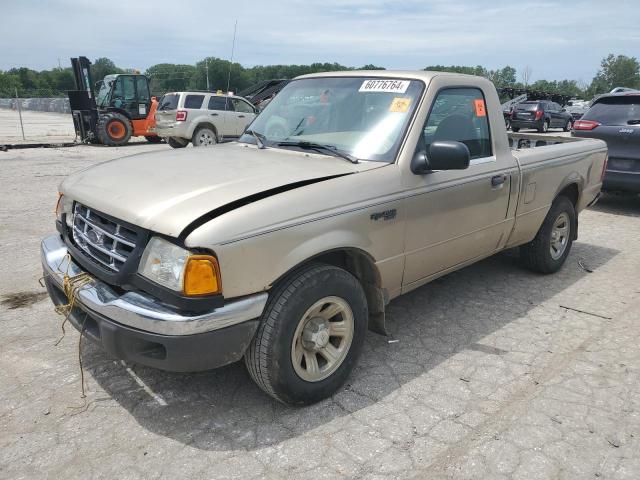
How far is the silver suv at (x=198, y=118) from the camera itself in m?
15.7

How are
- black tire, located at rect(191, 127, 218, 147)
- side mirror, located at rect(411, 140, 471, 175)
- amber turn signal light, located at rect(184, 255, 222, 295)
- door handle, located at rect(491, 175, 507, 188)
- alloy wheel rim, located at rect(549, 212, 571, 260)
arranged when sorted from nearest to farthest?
amber turn signal light, located at rect(184, 255, 222, 295) < side mirror, located at rect(411, 140, 471, 175) < door handle, located at rect(491, 175, 507, 188) < alloy wheel rim, located at rect(549, 212, 571, 260) < black tire, located at rect(191, 127, 218, 147)

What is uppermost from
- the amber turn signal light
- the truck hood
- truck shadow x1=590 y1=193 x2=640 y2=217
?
the truck hood

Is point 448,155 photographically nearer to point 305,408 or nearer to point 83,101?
point 305,408

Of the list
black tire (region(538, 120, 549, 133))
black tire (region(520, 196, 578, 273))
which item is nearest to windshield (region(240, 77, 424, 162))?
black tire (region(520, 196, 578, 273))

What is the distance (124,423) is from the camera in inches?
107

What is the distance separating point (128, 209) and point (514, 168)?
3029mm

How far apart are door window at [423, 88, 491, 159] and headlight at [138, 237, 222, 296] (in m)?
1.78

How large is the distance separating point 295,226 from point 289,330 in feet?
1.77

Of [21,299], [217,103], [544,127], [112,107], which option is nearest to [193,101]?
[217,103]

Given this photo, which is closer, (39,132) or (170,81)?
(39,132)

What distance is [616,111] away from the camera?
805 cm

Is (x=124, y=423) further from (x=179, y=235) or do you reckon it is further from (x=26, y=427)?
(x=179, y=235)

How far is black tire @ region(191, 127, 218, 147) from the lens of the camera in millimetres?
16094

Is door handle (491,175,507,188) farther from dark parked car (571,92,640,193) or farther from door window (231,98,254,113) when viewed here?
door window (231,98,254,113)
